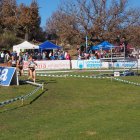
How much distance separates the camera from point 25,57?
4906cm

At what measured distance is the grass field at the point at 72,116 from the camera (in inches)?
418

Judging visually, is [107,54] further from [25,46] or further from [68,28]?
[68,28]

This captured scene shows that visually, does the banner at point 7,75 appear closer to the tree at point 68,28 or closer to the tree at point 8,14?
the tree at point 68,28

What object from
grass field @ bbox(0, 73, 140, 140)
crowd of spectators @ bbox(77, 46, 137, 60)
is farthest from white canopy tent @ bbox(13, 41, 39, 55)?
grass field @ bbox(0, 73, 140, 140)

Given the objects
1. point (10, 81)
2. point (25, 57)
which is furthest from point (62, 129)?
point (25, 57)

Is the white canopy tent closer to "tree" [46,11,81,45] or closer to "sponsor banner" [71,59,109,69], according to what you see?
"sponsor banner" [71,59,109,69]

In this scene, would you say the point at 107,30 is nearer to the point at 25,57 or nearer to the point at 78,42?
the point at 78,42

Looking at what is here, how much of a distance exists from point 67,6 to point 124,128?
62909 mm

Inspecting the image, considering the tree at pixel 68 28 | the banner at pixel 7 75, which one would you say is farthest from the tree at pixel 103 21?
the banner at pixel 7 75

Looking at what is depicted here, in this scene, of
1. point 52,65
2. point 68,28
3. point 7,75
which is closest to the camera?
point 7,75

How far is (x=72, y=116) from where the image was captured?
13.5 metres

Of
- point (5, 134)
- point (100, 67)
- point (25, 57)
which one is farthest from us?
point (25, 57)

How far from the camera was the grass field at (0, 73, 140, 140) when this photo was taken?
10609 mm

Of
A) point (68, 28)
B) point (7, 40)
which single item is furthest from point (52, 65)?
point (7, 40)
